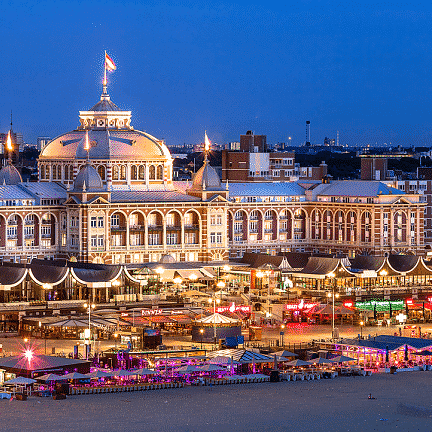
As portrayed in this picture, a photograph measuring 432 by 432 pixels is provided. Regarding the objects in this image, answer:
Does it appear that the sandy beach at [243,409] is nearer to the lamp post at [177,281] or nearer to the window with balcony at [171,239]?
the lamp post at [177,281]

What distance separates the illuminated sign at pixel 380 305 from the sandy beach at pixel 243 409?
144ft

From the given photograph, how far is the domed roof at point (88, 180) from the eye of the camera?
19100 centimetres

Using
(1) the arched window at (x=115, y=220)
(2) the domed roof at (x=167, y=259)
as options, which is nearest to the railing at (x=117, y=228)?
(1) the arched window at (x=115, y=220)

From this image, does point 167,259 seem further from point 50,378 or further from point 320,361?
point 50,378

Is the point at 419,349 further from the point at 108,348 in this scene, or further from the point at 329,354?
the point at 108,348

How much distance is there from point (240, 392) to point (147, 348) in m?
20.7

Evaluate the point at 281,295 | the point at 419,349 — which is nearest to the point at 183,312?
the point at 281,295

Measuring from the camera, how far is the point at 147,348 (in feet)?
475

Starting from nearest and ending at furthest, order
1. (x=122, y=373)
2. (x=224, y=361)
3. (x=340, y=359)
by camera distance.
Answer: (x=122, y=373) → (x=224, y=361) → (x=340, y=359)

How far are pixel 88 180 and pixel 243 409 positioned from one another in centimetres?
7713

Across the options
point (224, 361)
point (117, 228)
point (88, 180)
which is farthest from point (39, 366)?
point (117, 228)

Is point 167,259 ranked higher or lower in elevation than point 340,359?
higher

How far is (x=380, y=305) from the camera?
578 ft

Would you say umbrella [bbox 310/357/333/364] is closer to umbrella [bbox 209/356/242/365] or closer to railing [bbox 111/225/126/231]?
umbrella [bbox 209/356/242/365]
